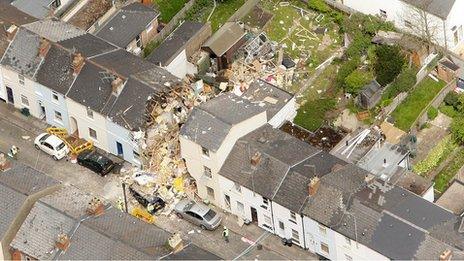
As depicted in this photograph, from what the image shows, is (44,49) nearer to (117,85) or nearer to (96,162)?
(117,85)

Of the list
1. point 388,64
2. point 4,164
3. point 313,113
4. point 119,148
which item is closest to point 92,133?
point 119,148

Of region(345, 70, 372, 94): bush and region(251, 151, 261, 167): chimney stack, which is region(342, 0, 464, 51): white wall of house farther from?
region(251, 151, 261, 167): chimney stack

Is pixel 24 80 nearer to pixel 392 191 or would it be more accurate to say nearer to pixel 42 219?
pixel 42 219

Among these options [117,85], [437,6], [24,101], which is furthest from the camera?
[437,6]

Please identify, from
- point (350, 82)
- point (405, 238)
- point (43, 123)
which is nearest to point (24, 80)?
point (43, 123)

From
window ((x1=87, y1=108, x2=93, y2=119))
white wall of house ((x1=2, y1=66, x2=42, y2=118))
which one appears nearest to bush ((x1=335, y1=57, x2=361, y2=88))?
window ((x1=87, y1=108, x2=93, y2=119))

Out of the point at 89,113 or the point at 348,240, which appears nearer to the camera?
the point at 348,240
